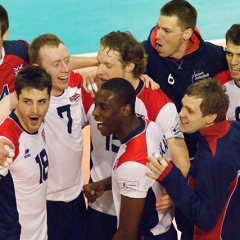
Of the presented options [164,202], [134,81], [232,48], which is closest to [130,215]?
[164,202]

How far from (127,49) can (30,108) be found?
971 mm

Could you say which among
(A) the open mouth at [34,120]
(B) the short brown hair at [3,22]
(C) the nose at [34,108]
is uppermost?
(B) the short brown hair at [3,22]

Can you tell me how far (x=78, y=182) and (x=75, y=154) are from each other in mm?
256

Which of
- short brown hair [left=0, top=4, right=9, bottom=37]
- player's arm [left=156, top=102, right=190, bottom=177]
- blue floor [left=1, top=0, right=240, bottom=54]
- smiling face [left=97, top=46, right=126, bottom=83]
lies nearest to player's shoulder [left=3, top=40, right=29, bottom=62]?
short brown hair [left=0, top=4, right=9, bottom=37]

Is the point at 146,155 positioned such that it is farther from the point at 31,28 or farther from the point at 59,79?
the point at 31,28

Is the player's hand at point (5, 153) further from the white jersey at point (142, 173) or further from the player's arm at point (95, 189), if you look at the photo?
the player's arm at point (95, 189)

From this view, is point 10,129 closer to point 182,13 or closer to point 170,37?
point 170,37

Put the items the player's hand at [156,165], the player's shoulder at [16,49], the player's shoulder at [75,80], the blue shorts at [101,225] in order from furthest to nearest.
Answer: the player's shoulder at [16,49]
the player's shoulder at [75,80]
the blue shorts at [101,225]
the player's hand at [156,165]

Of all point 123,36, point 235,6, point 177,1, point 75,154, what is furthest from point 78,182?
point 235,6

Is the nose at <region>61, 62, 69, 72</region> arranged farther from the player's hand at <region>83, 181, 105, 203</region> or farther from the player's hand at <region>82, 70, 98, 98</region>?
the player's hand at <region>83, 181, 105, 203</region>

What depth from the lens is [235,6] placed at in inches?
476

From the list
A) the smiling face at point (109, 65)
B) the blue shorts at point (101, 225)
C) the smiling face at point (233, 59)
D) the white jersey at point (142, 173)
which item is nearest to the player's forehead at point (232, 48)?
the smiling face at point (233, 59)

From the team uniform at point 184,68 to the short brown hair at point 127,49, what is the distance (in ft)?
1.94

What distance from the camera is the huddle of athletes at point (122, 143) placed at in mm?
3242
